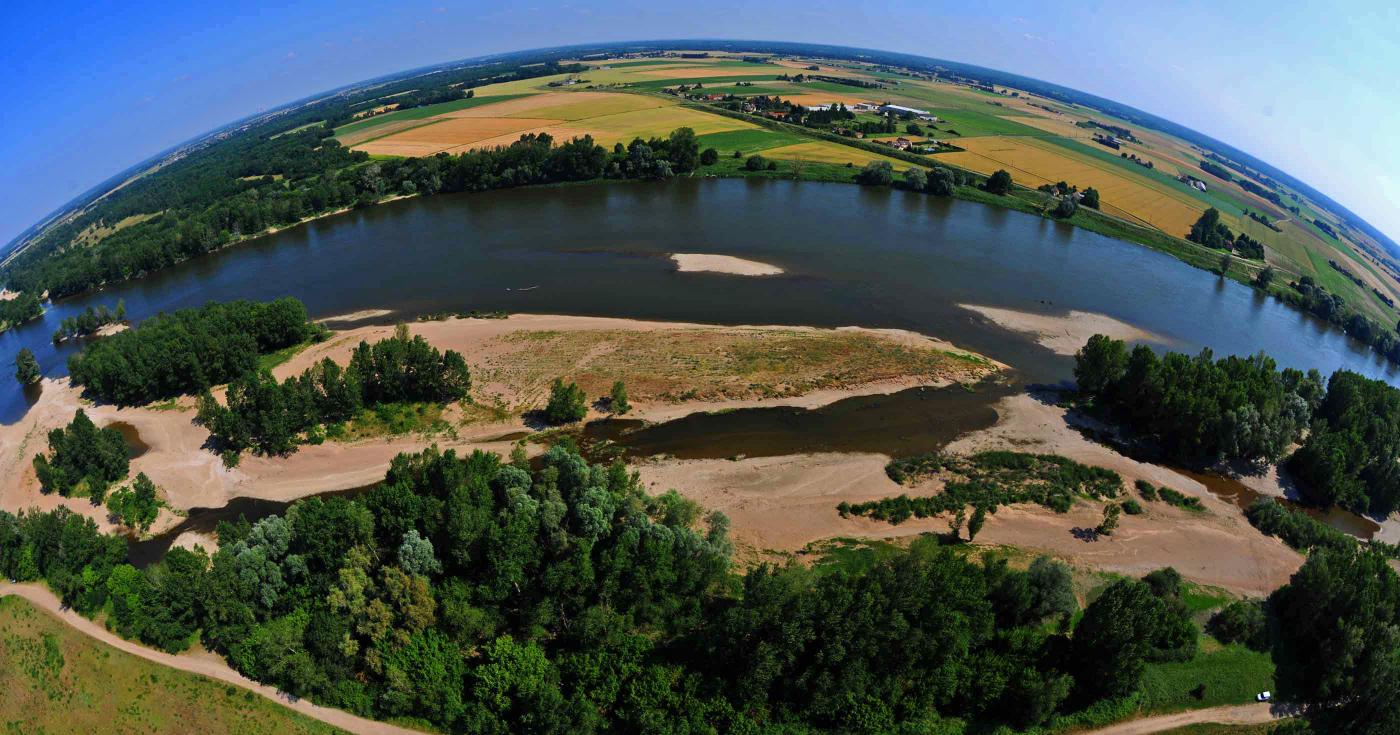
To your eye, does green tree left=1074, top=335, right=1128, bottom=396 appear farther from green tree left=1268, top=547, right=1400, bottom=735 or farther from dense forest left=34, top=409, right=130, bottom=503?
dense forest left=34, top=409, right=130, bottom=503

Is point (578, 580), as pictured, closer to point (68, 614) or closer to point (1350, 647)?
point (68, 614)

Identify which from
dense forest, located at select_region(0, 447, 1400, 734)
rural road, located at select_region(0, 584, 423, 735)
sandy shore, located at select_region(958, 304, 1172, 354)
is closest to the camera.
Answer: dense forest, located at select_region(0, 447, 1400, 734)

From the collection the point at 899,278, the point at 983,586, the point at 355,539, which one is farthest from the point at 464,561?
the point at 899,278

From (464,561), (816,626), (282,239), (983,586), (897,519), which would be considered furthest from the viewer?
(282,239)

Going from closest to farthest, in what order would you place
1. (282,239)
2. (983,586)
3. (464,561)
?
(983,586) < (464,561) < (282,239)

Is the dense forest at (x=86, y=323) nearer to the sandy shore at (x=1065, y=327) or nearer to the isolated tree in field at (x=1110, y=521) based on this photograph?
the isolated tree in field at (x=1110, y=521)

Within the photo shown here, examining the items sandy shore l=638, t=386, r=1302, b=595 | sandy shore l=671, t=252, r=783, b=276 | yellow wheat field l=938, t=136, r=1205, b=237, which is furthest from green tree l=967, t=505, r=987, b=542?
yellow wheat field l=938, t=136, r=1205, b=237
